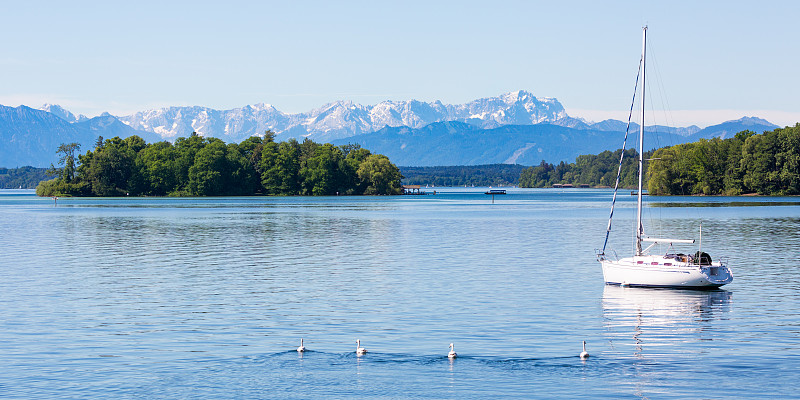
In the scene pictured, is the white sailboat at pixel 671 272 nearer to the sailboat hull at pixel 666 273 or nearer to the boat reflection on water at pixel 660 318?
the sailboat hull at pixel 666 273

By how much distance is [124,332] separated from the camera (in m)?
34.2

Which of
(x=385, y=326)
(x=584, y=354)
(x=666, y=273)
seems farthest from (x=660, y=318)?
(x=385, y=326)

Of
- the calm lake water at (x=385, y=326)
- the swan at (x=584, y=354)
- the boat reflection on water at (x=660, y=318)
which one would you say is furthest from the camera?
the boat reflection on water at (x=660, y=318)

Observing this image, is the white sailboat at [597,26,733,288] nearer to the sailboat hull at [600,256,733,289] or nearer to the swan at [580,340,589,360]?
the sailboat hull at [600,256,733,289]

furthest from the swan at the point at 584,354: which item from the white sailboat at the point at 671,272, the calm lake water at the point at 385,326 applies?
the white sailboat at the point at 671,272

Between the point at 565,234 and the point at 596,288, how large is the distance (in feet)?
151

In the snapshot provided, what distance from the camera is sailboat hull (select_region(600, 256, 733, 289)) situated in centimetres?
4528

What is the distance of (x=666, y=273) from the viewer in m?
45.7

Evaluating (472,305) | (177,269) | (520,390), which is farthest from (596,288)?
(177,269)

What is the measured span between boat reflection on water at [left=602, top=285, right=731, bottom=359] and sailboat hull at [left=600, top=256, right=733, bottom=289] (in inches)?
16.8

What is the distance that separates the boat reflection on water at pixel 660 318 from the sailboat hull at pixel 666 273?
0.43 meters

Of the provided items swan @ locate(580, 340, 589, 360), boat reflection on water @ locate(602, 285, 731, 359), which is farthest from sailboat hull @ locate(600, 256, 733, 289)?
swan @ locate(580, 340, 589, 360)

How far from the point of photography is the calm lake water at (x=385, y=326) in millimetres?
25891

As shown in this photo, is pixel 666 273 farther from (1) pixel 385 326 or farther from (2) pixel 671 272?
(1) pixel 385 326
